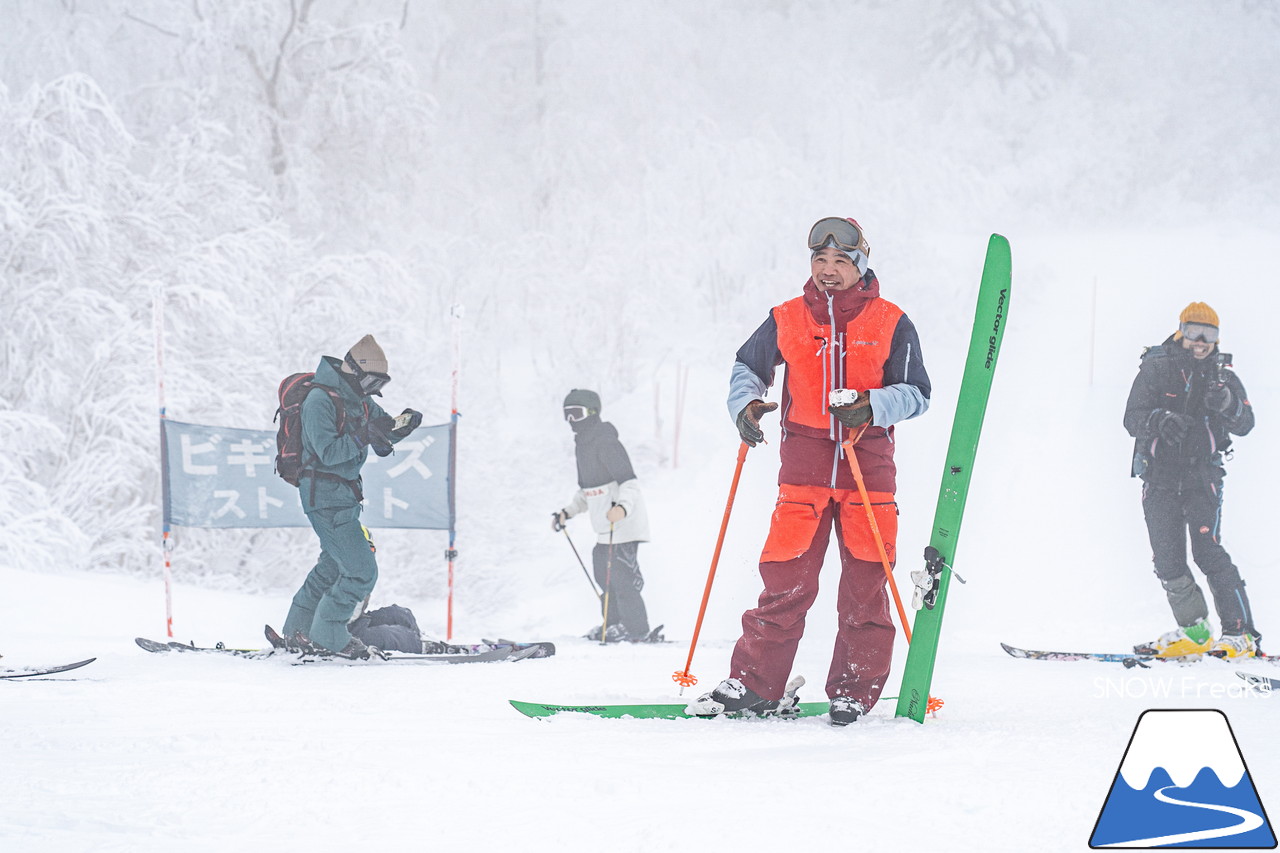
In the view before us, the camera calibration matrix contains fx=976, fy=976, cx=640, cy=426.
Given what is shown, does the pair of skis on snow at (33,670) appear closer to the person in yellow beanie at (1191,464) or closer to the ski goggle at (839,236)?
the ski goggle at (839,236)

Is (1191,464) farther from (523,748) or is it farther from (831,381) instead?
(523,748)

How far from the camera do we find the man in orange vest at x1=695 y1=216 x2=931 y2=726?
2340 millimetres

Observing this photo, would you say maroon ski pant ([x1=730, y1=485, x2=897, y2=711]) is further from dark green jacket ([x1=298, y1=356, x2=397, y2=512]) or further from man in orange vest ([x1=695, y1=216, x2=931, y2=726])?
dark green jacket ([x1=298, y1=356, x2=397, y2=512])

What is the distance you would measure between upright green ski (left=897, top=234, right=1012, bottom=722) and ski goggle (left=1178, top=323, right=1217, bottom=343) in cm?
190

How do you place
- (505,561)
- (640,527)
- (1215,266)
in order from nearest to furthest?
(640,527) → (505,561) → (1215,266)

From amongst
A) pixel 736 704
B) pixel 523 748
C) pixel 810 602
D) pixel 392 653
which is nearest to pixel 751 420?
pixel 810 602

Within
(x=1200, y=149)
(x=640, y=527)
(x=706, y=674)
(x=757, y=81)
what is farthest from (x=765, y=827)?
(x=1200, y=149)

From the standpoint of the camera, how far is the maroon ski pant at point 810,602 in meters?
2.34

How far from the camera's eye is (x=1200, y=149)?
1600 cm

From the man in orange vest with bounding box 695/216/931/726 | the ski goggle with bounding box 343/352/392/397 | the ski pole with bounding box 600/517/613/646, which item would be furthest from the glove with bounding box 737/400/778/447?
the ski pole with bounding box 600/517/613/646

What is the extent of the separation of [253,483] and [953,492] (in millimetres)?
3879

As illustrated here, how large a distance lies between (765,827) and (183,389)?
8.74 meters

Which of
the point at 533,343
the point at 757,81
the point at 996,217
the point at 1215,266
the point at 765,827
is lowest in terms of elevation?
the point at 765,827

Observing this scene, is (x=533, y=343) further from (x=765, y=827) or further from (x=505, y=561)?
(x=765, y=827)
